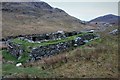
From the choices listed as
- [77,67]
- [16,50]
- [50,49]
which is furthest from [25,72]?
[16,50]

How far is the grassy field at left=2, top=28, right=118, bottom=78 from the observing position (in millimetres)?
18125

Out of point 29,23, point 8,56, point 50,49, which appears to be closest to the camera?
point 50,49

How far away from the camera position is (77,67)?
19.4 m

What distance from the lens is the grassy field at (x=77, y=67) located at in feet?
59.5

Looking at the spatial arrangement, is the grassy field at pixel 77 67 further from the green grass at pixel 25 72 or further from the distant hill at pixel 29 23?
the distant hill at pixel 29 23

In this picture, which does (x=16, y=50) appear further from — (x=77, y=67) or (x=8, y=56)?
(x=77, y=67)

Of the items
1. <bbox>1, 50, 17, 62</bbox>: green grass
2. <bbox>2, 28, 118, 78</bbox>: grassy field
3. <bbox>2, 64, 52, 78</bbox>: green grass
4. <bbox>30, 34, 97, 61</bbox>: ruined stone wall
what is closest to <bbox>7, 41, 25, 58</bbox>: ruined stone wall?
<bbox>1, 50, 17, 62</bbox>: green grass

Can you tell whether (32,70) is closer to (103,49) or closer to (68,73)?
(68,73)

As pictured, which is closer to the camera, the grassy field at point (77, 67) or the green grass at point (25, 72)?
the grassy field at point (77, 67)

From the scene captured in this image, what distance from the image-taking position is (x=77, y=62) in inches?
806

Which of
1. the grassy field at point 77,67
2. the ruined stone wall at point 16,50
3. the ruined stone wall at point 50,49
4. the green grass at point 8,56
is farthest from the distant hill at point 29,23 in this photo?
the grassy field at point 77,67

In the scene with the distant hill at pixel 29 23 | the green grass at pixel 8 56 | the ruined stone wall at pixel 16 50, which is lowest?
the distant hill at pixel 29 23

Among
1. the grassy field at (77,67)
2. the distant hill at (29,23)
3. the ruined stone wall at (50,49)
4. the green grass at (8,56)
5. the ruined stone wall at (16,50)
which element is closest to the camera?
the grassy field at (77,67)

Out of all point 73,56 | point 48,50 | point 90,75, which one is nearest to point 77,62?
point 73,56
